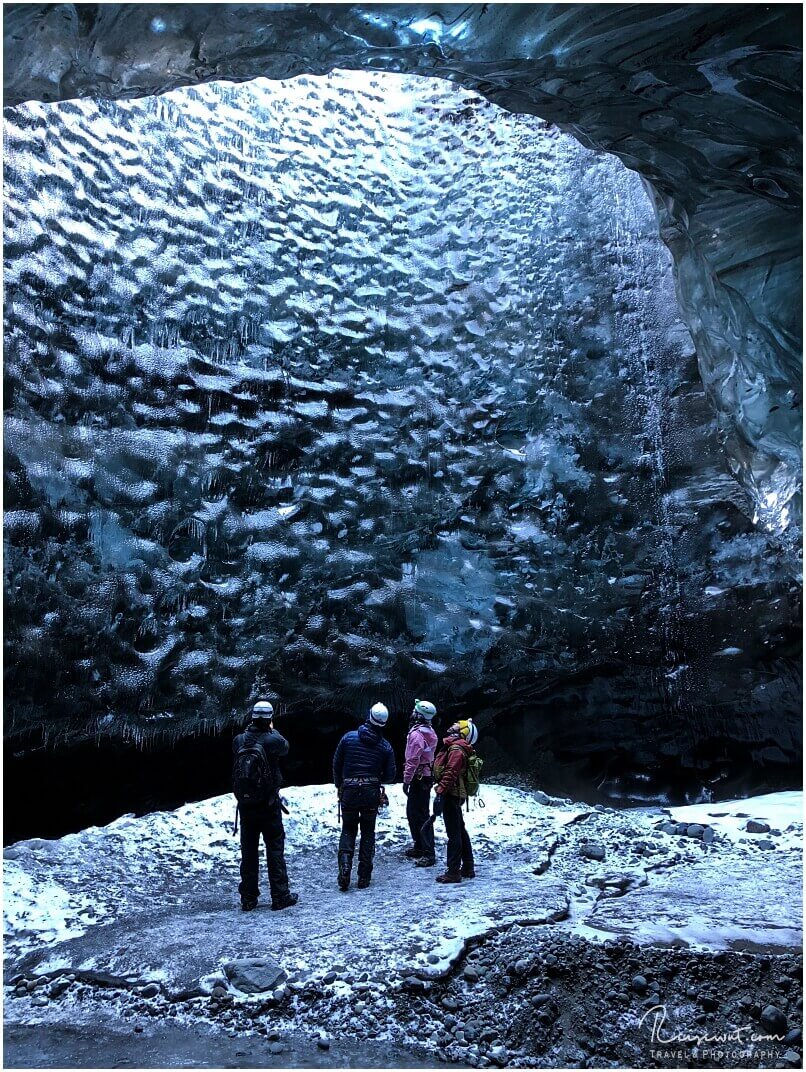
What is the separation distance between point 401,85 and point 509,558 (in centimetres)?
523

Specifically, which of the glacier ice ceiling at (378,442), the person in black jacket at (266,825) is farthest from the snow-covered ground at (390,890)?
the glacier ice ceiling at (378,442)

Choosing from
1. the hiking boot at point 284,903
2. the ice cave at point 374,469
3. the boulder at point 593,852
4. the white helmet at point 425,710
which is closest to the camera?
the hiking boot at point 284,903

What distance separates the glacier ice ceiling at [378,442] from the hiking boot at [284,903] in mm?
2458

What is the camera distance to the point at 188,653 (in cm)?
757

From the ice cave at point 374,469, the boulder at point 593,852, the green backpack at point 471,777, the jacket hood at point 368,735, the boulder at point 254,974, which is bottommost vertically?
the boulder at point 254,974

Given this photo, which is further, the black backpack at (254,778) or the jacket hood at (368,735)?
the jacket hood at (368,735)

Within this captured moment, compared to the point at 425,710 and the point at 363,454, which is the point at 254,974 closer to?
the point at 425,710

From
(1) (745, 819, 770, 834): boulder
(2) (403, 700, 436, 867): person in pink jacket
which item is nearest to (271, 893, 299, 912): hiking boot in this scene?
(2) (403, 700, 436, 867): person in pink jacket

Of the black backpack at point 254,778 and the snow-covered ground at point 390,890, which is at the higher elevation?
the black backpack at point 254,778

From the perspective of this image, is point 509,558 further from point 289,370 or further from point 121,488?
point 121,488

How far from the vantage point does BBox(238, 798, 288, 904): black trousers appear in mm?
5152

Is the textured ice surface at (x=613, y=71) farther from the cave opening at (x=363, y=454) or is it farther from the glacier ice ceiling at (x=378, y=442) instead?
the cave opening at (x=363, y=454)

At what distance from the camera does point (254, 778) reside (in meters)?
5.05

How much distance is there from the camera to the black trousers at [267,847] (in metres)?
5.15
